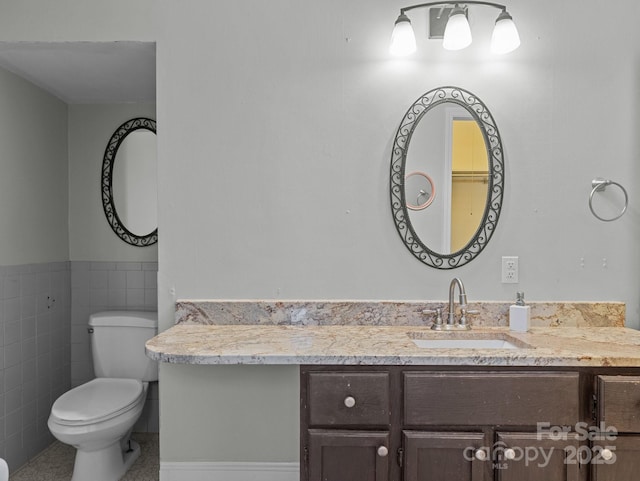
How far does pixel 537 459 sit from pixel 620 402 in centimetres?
33

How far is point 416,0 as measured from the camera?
6.71 feet

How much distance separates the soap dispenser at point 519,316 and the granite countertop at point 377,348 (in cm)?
4

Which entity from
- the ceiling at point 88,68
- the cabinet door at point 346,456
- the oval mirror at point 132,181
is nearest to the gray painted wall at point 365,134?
the ceiling at point 88,68

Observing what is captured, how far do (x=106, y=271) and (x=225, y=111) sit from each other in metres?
1.55

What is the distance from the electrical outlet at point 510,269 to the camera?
2037mm

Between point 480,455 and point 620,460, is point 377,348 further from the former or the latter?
point 620,460

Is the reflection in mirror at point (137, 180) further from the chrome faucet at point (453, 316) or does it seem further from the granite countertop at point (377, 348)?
the chrome faucet at point (453, 316)

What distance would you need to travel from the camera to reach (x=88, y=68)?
7.77ft

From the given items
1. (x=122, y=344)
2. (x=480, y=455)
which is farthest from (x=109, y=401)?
(x=480, y=455)

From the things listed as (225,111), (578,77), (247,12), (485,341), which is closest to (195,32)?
(247,12)

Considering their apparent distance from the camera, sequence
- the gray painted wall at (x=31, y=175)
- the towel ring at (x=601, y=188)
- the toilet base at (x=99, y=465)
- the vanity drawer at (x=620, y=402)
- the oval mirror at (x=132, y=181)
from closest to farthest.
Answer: the vanity drawer at (x=620, y=402), the towel ring at (x=601, y=188), the toilet base at (x=99, y=465), the gray painted wall at (x=31, y=175), the oval mirror at (x=132, y=181)

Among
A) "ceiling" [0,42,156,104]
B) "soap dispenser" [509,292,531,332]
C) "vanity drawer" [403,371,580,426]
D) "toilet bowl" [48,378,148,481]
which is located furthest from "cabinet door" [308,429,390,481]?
"ceiling" [0,42,156,104]

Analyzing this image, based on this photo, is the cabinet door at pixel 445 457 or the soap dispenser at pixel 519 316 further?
the soap dispenser at pixel 519 316

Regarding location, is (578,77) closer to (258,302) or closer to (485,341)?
(485,341)
